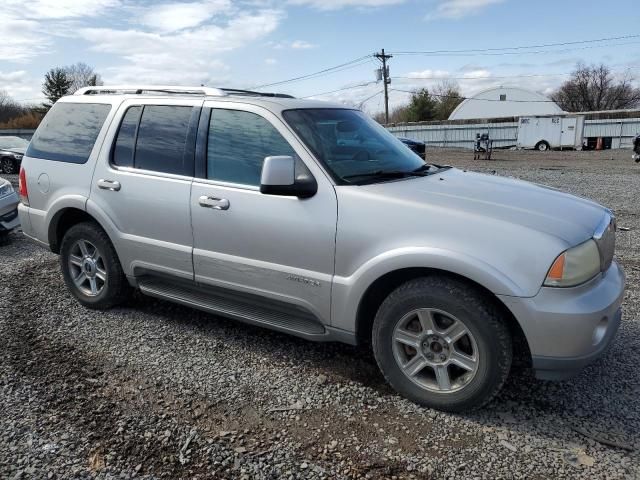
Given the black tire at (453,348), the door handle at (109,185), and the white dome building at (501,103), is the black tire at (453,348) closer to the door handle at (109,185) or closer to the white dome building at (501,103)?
the door handle at (109,185)

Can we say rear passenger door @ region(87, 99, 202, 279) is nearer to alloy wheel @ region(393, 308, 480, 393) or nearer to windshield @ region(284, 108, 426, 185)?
windshield @ region(284, 108, 426, 185)

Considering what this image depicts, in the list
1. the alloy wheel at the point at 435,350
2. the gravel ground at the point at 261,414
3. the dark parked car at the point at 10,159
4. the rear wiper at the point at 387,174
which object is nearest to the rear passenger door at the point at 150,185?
the gravel ground at the point at 261,414

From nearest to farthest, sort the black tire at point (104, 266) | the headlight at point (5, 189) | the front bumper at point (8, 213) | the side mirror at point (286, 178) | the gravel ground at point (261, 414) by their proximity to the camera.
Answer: the gravel ground at point (261, 414), the side mirror at point (286, 178), the black tire at point (104, 266), the front bumper at point (8, 213), the headlight at point (5, 189)

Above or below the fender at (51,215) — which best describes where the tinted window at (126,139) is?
above

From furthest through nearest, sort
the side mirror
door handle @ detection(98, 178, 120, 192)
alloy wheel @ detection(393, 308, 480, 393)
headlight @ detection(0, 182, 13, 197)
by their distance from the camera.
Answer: headlight @ detection(0, 182, 13, 197)
door handle @ detection(98, 178, 120, 192)
the side mirror
alloy wheel @ detection(393, 308, 480, 393)

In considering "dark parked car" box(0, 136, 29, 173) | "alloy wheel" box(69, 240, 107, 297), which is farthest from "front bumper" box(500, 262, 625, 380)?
"dark parked car" box(0, 136, 29, 173)

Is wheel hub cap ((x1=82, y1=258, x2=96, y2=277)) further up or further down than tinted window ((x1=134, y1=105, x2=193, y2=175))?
further down

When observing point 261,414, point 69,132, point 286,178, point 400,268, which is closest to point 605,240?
point 400,268

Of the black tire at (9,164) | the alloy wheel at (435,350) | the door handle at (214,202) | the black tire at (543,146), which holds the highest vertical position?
the door handle at (214,202)

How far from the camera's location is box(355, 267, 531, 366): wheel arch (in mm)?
2984

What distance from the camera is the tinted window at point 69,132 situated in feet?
15.3

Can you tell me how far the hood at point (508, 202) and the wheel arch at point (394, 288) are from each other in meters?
0.38

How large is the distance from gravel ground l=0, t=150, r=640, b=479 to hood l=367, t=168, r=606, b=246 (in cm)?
109

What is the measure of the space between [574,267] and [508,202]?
59 cm
